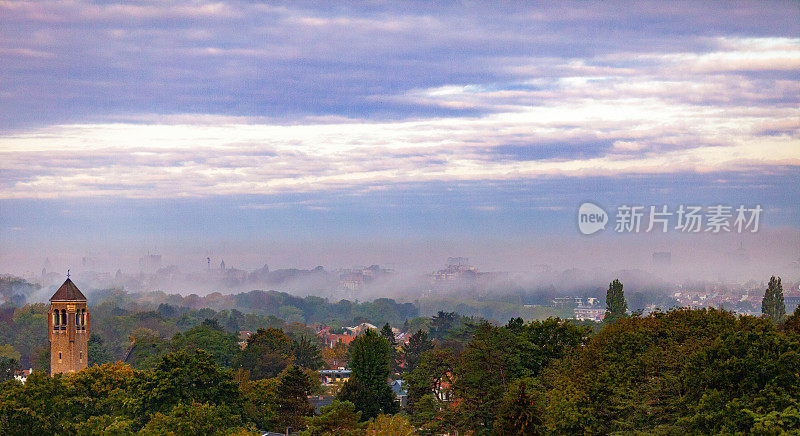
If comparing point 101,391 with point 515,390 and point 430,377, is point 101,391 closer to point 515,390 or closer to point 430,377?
point 430,377

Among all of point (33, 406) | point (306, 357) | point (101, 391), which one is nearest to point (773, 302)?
point (306, 357)

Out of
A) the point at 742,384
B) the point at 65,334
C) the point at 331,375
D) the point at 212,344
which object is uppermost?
the point at 65,334

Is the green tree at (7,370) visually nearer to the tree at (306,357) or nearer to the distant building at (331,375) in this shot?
the tree at (306,357)

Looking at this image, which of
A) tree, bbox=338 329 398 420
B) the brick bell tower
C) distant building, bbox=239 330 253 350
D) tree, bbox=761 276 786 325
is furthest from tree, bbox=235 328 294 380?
tree, bbox=761 276 786 325

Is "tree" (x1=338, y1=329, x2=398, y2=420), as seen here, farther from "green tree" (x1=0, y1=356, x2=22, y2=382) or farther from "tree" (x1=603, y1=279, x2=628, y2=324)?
"green tree" (x1=0, y1=356, x2=22, y2=382)

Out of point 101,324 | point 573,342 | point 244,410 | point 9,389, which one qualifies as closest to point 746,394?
point 573,342

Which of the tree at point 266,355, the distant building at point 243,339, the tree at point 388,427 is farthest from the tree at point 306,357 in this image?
the tree at point 388,427

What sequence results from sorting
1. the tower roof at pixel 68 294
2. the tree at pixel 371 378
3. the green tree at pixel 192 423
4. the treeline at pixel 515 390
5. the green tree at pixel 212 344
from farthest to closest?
the green tree at pixel 212 344 < the tower roof at pixel 68 294 < the tree at pixel 371 378 < the green tree at pixel 192 423 < the treeline at pixel 515 390
